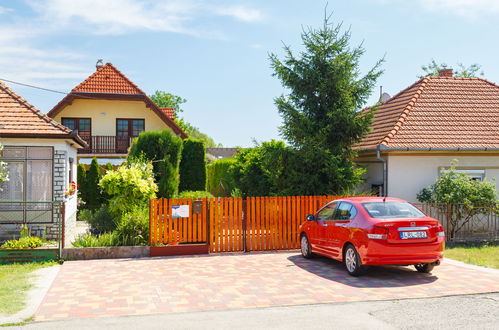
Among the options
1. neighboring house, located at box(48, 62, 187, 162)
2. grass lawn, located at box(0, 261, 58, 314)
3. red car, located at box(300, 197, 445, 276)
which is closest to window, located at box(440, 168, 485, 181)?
red car, located at box(300, 197, 445, 276)

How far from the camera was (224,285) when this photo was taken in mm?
9164

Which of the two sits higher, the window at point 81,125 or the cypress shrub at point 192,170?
the window at point 81,125

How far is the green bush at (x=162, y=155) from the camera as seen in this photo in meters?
16.6

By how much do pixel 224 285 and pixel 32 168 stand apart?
326 inches

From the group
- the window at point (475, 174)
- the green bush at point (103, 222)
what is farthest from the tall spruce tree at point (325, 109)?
the green bush at point (103, 222)

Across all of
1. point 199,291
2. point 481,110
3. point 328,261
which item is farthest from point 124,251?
point 481,110

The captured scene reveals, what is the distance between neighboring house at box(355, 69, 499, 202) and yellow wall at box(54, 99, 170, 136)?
54.4 feet

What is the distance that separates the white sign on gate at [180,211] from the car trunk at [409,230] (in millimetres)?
5317

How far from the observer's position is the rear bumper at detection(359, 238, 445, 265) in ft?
30.5

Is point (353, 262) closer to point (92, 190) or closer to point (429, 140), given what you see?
point (429, 140)

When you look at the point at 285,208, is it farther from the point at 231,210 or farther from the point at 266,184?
the point at 266,184

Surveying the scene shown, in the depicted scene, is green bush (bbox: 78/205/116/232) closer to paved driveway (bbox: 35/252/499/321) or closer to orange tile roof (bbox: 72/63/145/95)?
paved driveway (bbox: 35/252/499/321)

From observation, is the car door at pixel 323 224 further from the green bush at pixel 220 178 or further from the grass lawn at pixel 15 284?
the green bush at pixel 220 178

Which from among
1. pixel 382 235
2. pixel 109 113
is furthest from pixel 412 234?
pixel 109 113
